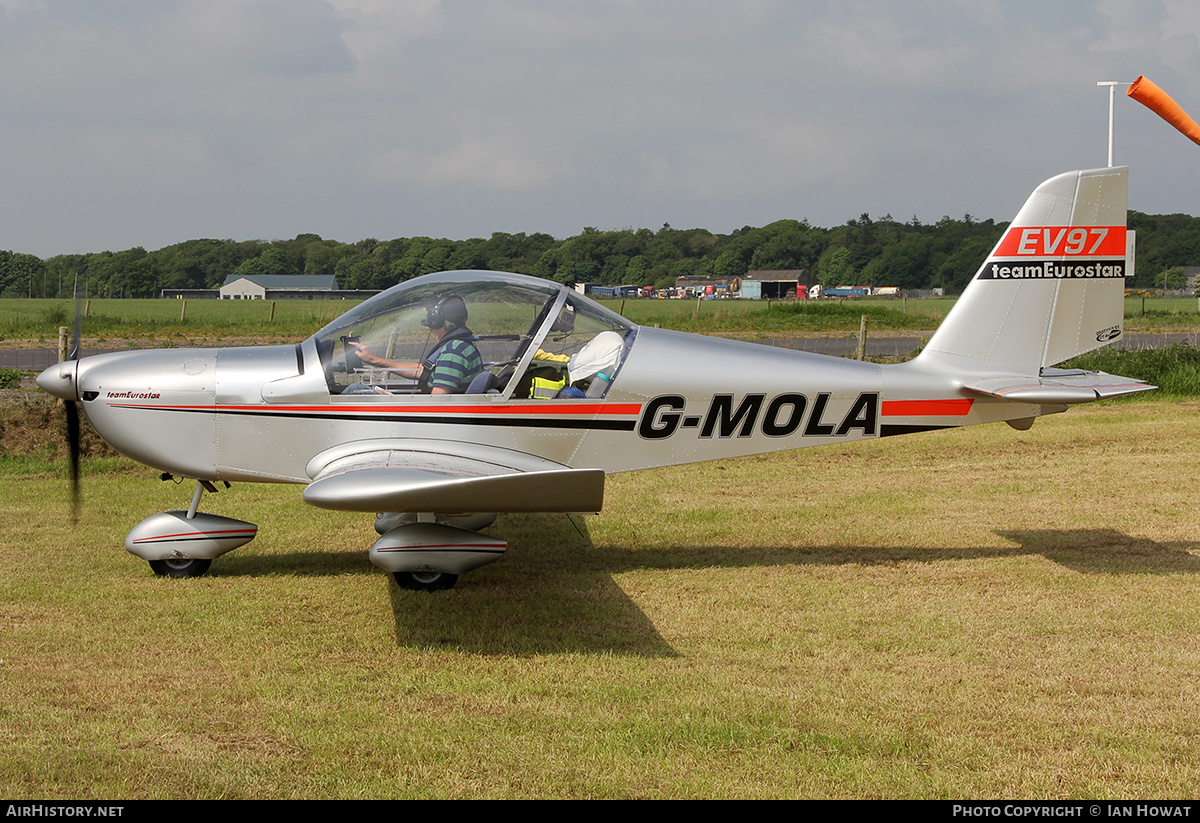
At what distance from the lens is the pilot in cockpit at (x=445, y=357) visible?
20.8ft

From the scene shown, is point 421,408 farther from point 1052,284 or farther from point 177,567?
point 1052,284

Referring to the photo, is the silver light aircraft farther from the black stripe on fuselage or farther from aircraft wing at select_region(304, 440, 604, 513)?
aircraft wing at select_region(304, 440, 604, 513)

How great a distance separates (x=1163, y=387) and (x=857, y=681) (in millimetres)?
12247

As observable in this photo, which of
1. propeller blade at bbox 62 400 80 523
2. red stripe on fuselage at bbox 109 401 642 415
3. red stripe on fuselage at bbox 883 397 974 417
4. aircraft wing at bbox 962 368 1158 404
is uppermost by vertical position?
aircraft wing at bbox 962 368 1158 404

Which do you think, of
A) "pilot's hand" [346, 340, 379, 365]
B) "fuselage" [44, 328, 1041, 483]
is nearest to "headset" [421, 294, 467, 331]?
"pilot's hand" [346, 340, 379, 365]

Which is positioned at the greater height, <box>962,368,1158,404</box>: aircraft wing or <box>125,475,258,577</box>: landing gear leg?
<box>962,368,1158,404</box>: aircraft wing

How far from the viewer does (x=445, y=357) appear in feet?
20.9

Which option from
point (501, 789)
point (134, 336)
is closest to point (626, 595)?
point (501, 789)

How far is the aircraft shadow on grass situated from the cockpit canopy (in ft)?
4.39

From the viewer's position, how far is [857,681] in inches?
186

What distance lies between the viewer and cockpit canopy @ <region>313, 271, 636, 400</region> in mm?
6371

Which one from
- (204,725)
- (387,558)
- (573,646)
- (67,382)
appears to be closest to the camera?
(204,725)

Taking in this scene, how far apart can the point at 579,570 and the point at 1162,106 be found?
26.1 ft
